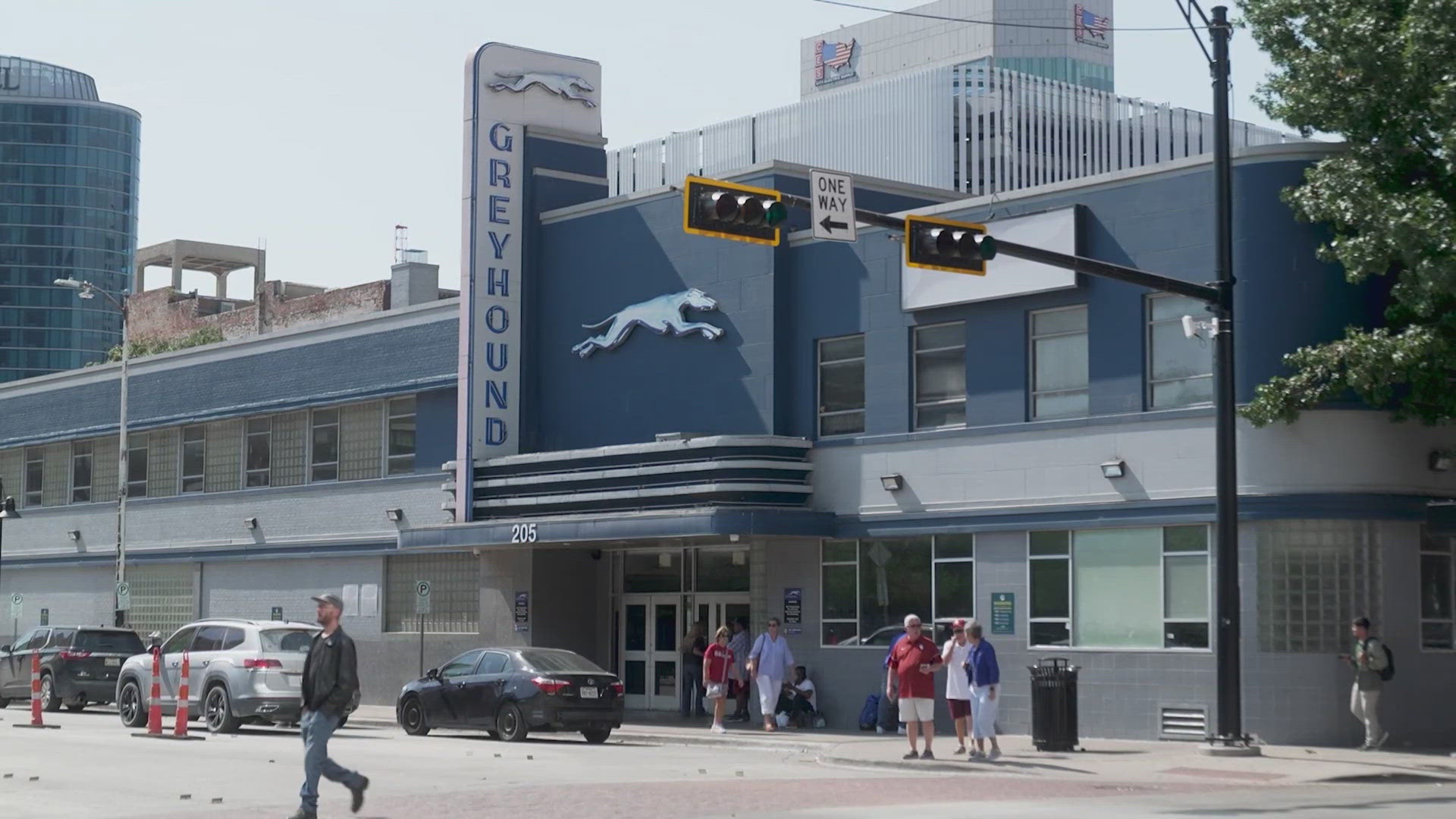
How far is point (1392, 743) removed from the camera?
25484 millimetres

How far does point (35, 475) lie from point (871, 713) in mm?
30989

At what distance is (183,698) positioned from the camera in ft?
91.8

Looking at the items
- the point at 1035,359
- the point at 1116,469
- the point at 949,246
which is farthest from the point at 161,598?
the point at 949,246

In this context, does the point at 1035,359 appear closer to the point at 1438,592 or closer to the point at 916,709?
the point at 1438,592

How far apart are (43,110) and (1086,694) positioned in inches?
6538

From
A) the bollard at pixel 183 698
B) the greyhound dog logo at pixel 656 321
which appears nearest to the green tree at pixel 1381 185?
the greyhound dog logo at pixel 656 321

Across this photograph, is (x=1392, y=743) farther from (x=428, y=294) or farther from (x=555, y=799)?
(x=428, y=294)

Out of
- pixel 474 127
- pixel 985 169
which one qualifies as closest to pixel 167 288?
pixel 985 169

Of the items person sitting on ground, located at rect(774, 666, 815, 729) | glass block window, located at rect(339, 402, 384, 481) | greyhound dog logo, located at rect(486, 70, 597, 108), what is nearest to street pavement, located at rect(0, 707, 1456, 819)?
person sitting on ground, located at rect(774, 666, 815, 729)

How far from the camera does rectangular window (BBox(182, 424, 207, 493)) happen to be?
45750 mm

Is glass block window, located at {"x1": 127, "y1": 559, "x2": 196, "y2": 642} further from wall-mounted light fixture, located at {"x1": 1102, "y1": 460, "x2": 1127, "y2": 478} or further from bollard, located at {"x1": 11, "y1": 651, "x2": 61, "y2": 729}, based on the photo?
wall-mounted light fixture, located at {"x1": 1102, "y1": 460, "x2": 1127, "y2": 478}

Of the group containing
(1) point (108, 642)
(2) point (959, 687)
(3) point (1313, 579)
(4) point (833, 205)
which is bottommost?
(2) point (959, 687)

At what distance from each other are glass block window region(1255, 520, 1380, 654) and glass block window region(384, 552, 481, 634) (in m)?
16.0

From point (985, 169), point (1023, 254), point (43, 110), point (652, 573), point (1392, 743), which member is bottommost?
point (1392, 743)
